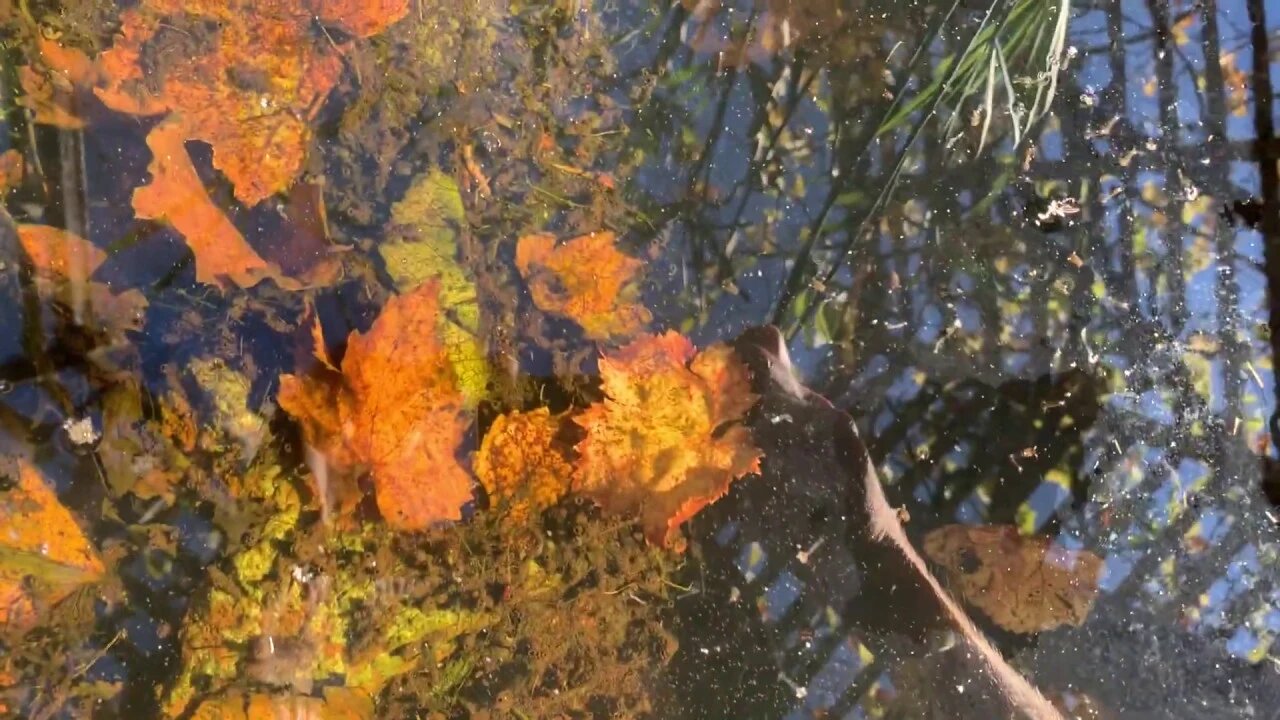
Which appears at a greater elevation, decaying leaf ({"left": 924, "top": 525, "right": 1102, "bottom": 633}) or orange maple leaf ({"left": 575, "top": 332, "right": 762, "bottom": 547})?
orange maple leaf ({"left": 575, "top": 332, "right": 762, "bottom": 547})

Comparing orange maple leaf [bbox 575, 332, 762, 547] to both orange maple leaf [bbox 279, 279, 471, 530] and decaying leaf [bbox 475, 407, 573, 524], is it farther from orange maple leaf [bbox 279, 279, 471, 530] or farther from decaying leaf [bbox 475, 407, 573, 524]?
orange maple leaf [bbox 279, 279, 471, 530]

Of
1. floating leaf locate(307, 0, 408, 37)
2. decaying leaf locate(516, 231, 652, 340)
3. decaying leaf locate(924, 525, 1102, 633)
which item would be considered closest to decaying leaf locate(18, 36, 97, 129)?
floating leaf locate(307, 0, 408, 37)

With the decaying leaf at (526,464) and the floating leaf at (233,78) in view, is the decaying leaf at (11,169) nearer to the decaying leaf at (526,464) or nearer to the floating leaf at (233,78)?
the floating leaf at (233,78)

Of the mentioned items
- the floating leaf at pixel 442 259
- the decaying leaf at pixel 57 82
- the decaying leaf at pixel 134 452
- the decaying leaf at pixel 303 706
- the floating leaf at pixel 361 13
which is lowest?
the decaying leaf at pixel 303 706

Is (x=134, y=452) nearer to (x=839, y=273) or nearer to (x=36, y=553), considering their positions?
(x=36, y=553)

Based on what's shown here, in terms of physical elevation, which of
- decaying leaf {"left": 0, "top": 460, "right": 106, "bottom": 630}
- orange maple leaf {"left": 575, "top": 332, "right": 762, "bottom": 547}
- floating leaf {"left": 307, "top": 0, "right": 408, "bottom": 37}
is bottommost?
decaying leaf {"left": 0, "top": 460, "right": 106, "bottom": 630}

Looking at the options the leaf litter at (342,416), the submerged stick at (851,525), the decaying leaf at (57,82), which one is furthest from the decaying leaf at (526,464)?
the decaying leaf at (57,82)

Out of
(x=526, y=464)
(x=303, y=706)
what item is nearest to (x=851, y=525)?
(x=526, y=464)
